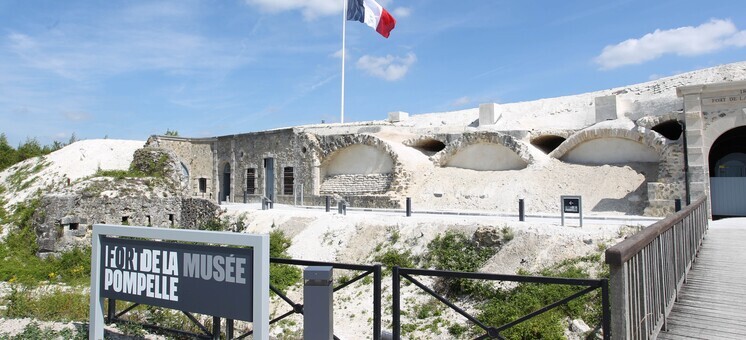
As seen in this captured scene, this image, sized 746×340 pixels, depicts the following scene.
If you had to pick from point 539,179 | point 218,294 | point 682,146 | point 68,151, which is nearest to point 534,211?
point 539,179

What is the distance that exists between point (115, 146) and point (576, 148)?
24.1 meters

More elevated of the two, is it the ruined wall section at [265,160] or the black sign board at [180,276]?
the ruined wall section at [265,160]

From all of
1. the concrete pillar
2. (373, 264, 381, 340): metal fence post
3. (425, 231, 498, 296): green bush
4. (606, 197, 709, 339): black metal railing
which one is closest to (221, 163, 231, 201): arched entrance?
the concrete pillar

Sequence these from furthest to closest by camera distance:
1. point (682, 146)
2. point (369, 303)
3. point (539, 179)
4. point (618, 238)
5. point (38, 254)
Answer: point (539, 179), point (682, 146), point (38, 254), point (369, 303), point (618, 238)

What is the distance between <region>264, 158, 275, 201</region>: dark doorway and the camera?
2591 cm

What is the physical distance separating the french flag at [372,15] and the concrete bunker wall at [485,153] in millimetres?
8393

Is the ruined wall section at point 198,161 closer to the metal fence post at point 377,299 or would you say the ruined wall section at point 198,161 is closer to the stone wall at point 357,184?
the stone wall at point 357,184

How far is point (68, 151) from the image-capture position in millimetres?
23922

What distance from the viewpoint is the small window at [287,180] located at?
24844 mm

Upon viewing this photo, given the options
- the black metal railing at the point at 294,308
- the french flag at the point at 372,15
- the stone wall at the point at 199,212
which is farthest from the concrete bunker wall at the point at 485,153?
the black metal railing at the point at 294,308

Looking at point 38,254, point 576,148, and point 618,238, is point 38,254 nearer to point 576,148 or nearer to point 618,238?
point 618,238

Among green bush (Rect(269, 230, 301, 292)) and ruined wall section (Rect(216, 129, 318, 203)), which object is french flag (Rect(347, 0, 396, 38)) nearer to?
ruined wall section (Rect(216, 129, 318, 203))

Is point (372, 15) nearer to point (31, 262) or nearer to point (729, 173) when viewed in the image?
point (729, 173)

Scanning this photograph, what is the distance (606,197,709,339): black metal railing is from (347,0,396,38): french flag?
2109 cm
